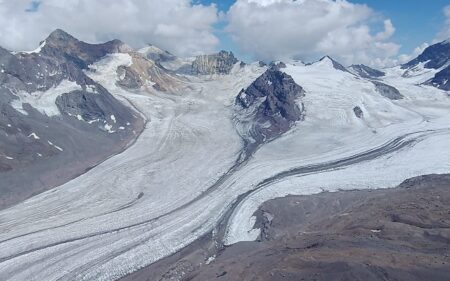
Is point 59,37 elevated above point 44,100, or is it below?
above

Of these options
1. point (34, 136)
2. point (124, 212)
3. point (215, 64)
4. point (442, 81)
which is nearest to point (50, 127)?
point (34, 136)

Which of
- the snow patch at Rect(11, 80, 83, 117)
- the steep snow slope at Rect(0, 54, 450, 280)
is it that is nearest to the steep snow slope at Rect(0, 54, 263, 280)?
the steep snow slope at Rect(0, 54, 450, 280)

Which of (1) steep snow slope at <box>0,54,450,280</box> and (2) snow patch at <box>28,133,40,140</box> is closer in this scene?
(1) steep snow slope at <box>0,54,450,280</box>

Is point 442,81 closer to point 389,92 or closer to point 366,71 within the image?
point 389,92

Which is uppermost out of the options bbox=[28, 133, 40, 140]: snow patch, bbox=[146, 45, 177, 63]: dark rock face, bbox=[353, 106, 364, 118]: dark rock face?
bbox=[146, 45, 177, 63]: dark rock face

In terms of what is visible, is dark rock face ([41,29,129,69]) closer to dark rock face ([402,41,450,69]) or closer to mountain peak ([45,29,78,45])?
mountain peak ([45,29,78,45])
